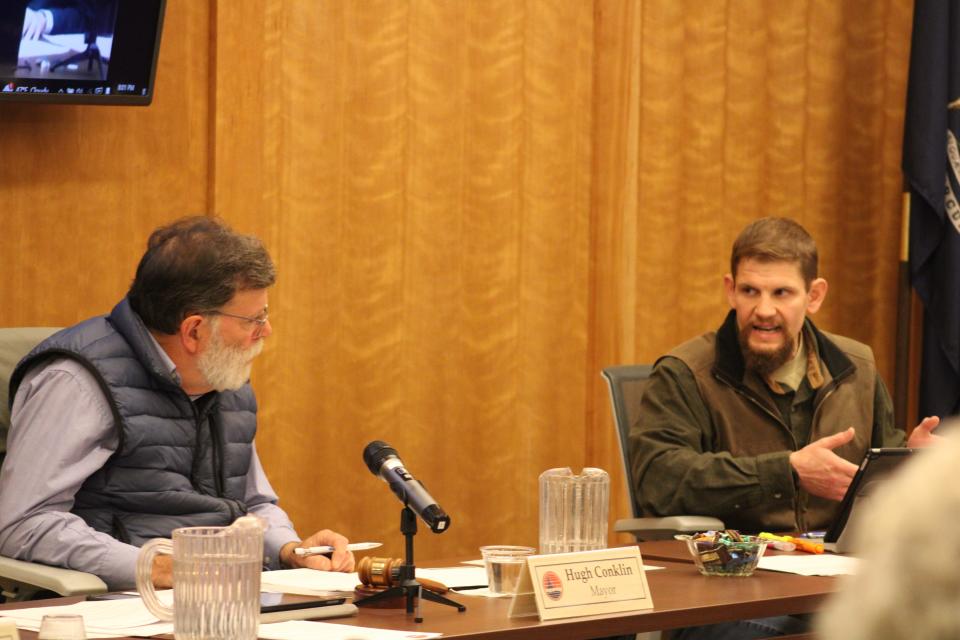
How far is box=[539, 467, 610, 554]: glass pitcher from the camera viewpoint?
269cm

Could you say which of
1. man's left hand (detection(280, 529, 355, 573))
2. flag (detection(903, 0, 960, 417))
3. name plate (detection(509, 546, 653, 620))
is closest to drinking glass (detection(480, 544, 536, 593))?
name plate (detection(509, 546, 653, 620))

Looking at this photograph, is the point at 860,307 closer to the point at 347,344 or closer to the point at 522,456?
the point at 522,456

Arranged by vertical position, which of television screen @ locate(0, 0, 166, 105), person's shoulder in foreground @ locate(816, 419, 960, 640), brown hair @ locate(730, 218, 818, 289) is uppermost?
television screen @ locate(0, 0, 166, 105)

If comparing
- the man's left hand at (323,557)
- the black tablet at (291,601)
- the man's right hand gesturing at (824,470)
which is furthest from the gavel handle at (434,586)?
the man's right hand gesturing at (824,470)

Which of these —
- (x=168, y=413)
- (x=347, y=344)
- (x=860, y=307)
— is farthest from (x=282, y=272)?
(x=860, y=307)

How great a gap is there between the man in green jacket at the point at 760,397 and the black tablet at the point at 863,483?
0.51 meters

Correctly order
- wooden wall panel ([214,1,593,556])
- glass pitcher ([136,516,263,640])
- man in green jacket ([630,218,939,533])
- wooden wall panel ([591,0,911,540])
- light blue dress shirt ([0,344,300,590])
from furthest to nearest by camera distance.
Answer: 1. wooden wall panel ([591,0,911,540])
2. wooden wall panel ([214,1,593,556])
3. man in green jacket ([630,218,939,533])
4. light blue dress shirt ([0,344,300,590])
5. glass pitcher ([136,516,263,640])

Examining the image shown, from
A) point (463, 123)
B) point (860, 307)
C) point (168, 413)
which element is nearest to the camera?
point (168, 413)

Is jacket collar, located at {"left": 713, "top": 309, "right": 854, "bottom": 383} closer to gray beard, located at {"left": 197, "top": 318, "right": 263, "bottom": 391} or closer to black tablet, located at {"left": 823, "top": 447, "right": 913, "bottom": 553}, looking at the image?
black tablet, located at {"left": 823, "top": 447, "right": 913, "bottom": 553}

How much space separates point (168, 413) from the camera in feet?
9.89

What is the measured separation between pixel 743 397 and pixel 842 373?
0.28m

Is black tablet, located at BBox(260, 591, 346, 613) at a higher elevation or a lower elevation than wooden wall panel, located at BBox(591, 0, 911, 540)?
lower

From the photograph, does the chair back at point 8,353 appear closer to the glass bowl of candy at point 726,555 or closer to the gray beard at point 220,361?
the gray beard at point 220,361

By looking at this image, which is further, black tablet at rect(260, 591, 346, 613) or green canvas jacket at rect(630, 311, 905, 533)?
green canvas jacket at rect(630, 311, 905, 533)
